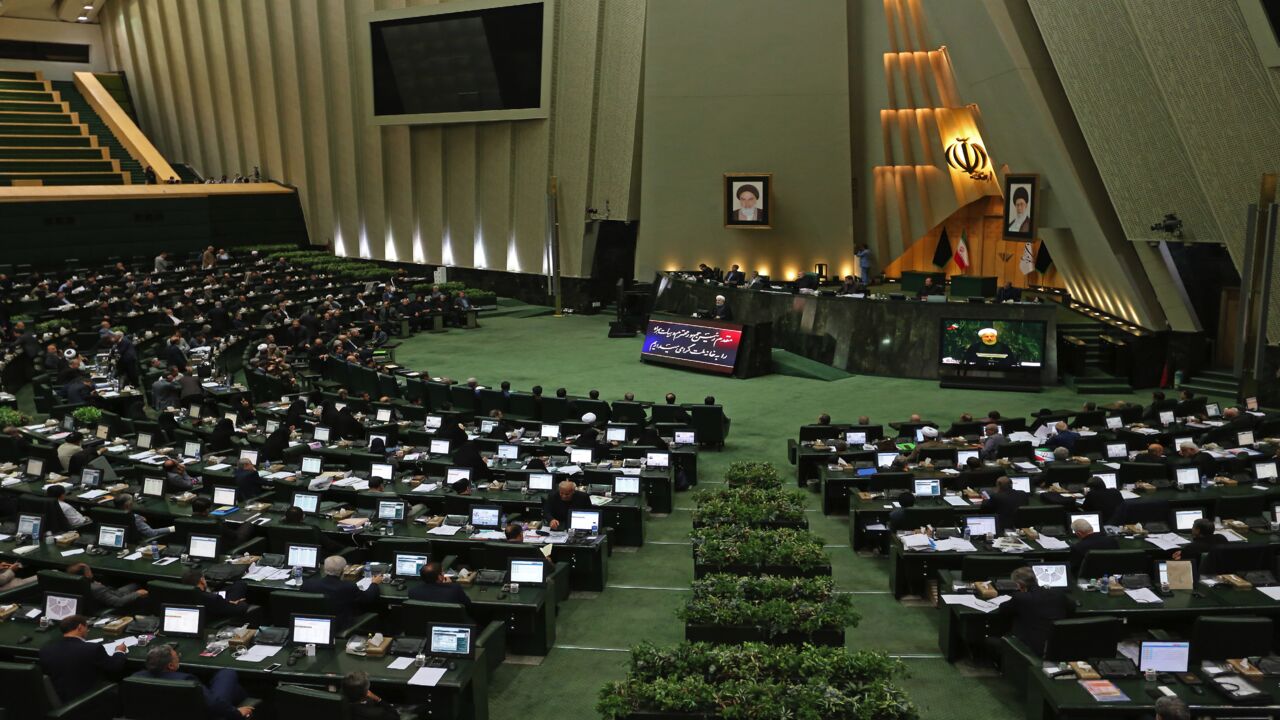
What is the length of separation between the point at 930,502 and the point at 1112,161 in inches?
492

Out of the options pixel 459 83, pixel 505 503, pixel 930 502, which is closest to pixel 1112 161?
pixel 930 502

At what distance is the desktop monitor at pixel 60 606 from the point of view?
395 inches

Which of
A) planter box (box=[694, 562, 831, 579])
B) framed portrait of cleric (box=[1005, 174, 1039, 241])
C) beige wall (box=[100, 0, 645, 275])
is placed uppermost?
beige wall (box=[100, 0, 645, 275])

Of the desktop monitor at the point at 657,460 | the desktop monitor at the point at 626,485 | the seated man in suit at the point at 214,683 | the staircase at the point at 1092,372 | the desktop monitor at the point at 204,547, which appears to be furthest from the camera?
the staircase at the point at 1092,372

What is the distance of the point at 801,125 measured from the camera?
105 ft

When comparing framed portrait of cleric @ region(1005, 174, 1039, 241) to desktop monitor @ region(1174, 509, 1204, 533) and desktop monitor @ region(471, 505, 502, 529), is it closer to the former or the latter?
desktop monitor @ region(1174, 509, 1204, 533)

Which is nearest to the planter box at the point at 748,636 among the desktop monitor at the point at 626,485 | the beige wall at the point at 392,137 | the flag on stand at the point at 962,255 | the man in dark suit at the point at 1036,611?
the man in dark suit at the point at 1036,611

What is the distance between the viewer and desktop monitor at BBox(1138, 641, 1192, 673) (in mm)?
8555

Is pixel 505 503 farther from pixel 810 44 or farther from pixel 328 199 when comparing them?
pixel 328 199

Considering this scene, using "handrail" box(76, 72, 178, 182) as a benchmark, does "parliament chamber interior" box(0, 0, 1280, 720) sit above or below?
below

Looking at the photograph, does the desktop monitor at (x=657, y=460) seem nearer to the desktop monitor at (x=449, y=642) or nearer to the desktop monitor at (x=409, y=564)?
the desktop monitor at (x=409, y=564)

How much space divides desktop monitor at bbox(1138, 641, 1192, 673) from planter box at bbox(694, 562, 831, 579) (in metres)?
3.03

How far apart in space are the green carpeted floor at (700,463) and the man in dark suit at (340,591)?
152 centimetres

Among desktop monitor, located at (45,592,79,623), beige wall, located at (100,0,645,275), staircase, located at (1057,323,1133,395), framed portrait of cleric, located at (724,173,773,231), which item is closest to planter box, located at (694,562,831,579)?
desktop monitor, located at (45,592,79,623)
